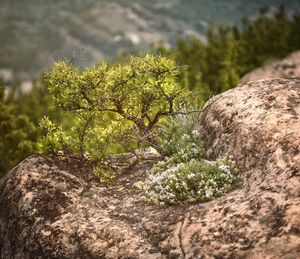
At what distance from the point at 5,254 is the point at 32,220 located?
1.38 meters

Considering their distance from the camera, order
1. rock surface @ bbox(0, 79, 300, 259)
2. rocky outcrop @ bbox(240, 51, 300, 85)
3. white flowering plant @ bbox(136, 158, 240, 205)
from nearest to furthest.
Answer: rock surface @ bbox(0, 79, 300, 259) → white flowering plant @ bbox(136, 158, 240, 205) → rocky outcrop @ bbox(240, 51, 300, 85)

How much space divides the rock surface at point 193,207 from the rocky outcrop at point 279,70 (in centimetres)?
3536

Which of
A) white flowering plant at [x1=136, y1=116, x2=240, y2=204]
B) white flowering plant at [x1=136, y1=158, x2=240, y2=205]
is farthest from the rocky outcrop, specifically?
white flowering plant at [x1=136, y1=158, x2=240, y2=205]

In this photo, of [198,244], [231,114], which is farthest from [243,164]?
[198,244]

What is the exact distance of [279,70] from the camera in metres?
44.3

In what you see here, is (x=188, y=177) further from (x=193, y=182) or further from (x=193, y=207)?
(x=193, y=207)

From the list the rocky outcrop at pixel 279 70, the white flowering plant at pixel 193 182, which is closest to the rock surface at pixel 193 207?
the white flowering plant at pixel 193 182

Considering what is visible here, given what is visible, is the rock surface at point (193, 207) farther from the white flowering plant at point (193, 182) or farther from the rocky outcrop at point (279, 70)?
the rocky outcrop at point (279, 70)

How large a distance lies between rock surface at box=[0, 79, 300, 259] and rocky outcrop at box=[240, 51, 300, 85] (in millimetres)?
35356

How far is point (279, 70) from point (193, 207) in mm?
40901

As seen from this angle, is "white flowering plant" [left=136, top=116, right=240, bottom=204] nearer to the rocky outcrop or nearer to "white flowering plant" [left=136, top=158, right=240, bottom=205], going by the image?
"white flowering plant" [left=136, top=158, right=240, bottom=205]

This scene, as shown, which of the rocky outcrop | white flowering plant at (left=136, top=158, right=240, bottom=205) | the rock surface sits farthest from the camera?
the rocky outcrop

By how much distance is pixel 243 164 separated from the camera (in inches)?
298

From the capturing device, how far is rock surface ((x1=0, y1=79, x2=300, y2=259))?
5.88m
